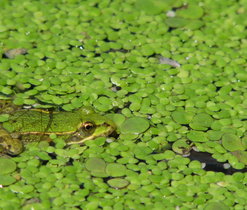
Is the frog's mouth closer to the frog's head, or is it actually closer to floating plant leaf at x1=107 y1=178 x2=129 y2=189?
the frog's head

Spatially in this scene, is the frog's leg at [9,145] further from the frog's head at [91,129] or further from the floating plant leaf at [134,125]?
the floating plant leaf at [134,125]

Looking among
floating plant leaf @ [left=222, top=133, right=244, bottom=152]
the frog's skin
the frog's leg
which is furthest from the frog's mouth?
floating plant leaf @ [left=222, top=133, right=244, bottom=152]

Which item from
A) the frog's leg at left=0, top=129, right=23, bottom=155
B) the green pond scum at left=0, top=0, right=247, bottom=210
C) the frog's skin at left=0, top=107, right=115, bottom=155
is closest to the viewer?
the green pond scum at left=0, top=0, right=247, bottom=210

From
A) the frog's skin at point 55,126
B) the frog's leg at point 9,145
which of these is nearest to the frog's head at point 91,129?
the frog's skin at point 55,126

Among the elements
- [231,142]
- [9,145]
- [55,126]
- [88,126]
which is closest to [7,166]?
[9,145]

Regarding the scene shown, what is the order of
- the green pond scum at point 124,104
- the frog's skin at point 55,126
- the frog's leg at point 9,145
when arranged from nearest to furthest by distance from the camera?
1. the green pond scum at point 124,104
2. the frog's leg at point 9,145
3. the frog's skin at point 55,126

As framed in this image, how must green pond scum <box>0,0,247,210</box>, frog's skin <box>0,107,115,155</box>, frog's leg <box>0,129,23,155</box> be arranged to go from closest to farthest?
green pond scum <box>0,0,247,210</box> → frog's leg <box>0,129,23,155</box> → frog's skin <box>0,107,115,155</box>

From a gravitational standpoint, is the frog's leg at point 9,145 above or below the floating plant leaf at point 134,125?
below

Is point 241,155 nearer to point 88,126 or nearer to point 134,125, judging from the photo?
point 134,125
